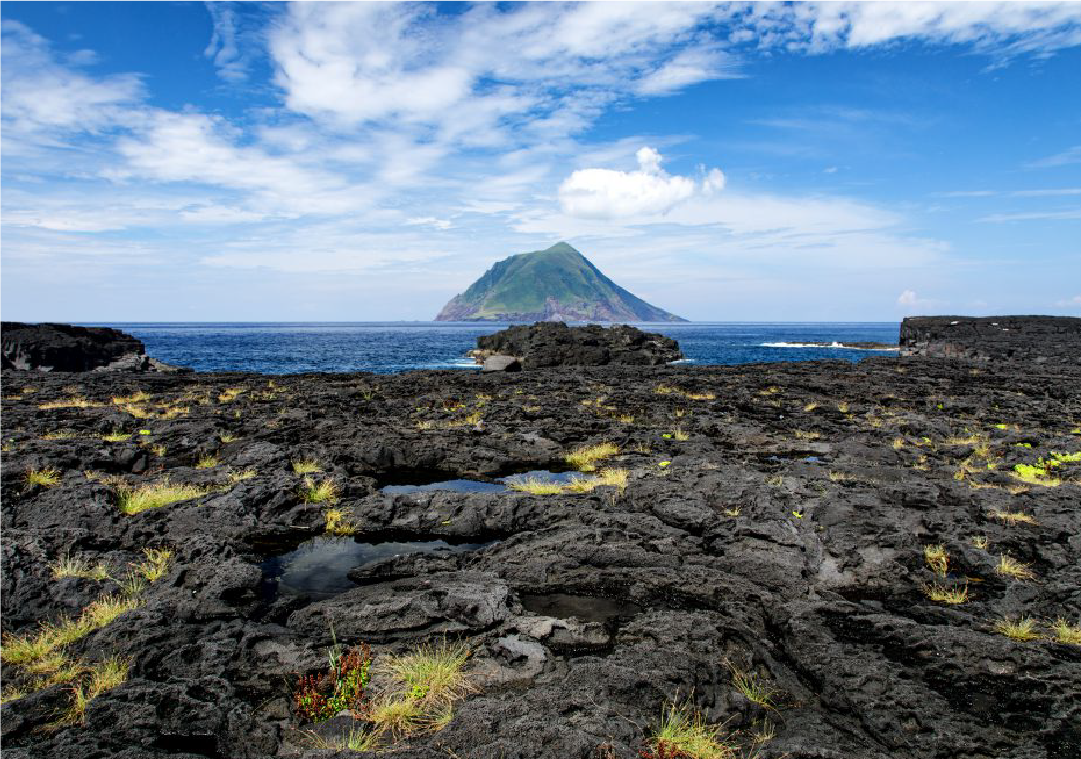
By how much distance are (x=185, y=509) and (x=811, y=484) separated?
13.2 metres

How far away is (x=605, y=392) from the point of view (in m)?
29.7

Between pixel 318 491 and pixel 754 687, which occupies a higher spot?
pixel 318 491

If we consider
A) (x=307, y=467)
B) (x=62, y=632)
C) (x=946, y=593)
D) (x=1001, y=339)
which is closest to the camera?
(x=62, y=632)

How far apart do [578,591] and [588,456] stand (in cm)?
876

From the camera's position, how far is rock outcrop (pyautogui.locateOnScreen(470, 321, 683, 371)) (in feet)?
220

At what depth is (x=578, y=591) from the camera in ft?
27.7

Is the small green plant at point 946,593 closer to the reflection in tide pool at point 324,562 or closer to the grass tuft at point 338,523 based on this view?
the reflection in tide pool at point 324,562

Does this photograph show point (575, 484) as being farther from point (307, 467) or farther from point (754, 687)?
point (754, 687)

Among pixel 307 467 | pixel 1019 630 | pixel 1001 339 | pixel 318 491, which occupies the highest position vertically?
pixel 1001 339

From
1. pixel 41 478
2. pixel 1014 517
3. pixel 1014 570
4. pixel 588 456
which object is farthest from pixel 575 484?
pixel 41 478

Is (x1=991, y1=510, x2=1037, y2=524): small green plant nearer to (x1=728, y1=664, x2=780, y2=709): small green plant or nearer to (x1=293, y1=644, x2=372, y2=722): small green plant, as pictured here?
(x1=728, y1=664, x2=780, y2=709): small green plant

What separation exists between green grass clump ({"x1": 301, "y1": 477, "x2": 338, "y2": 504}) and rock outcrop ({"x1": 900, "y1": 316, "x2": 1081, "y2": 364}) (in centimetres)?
6812

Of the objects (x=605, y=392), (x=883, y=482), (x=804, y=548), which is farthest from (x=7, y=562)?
(x=605, y=392)

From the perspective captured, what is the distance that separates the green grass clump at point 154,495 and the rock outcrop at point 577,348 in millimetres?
47222
